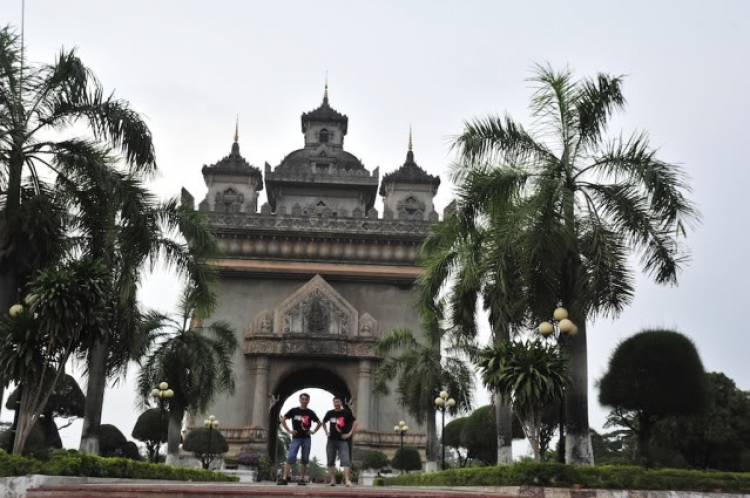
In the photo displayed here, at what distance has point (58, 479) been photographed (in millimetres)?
13406

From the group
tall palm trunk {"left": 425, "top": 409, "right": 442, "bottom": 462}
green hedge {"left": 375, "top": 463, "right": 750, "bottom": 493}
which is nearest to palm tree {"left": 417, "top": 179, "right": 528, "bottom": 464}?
green hedge {"left": 375, "top": 463, "right": 750, "bottom": 493}

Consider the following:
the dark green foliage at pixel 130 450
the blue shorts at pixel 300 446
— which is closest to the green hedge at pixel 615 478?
the blue shorts at pixel 300 446

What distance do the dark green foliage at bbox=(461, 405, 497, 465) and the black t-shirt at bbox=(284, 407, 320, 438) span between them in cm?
2551

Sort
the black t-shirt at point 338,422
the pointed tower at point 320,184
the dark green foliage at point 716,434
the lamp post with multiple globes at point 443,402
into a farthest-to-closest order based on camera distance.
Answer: the pointed tower at point 320,184 < the dark green foliage at point 716,434 < the lamp post with multiple globes at point 443,402 < the black t-shirt at point 338,422

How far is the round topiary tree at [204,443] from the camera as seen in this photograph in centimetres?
3433

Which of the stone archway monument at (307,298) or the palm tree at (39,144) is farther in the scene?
the stone archway monument at (307,298)

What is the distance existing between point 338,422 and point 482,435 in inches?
1039

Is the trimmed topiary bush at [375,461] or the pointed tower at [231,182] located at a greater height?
the pointed tower at [231,182]

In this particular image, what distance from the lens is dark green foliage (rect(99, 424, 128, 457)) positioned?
35287 mm

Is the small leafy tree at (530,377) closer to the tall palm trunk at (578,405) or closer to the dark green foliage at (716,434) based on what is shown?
the tall palm trunk at (578,405)

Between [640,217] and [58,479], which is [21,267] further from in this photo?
[640,217]

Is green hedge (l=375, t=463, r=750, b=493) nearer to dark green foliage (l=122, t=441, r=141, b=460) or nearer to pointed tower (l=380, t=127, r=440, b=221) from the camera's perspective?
dark green foliage (l=122, t=441, r=141, b=460)

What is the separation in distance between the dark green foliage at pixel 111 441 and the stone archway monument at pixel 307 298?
3049 mm

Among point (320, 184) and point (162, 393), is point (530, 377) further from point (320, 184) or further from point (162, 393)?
point (320, 184)
